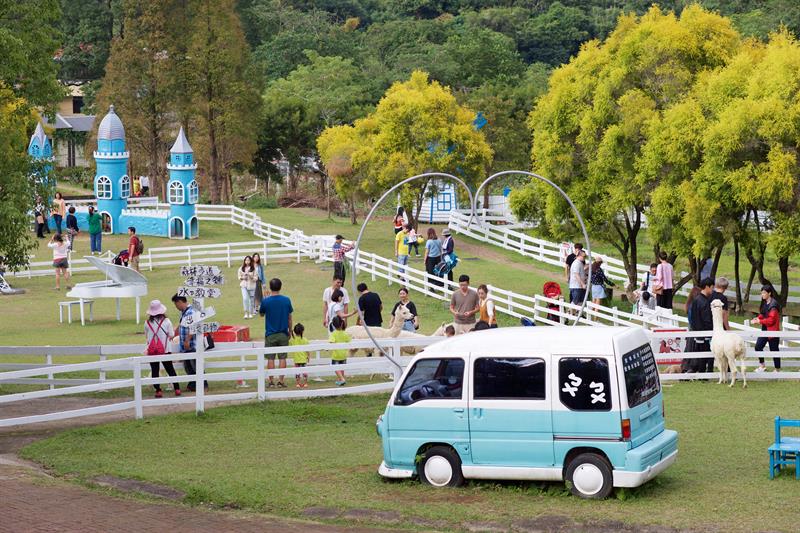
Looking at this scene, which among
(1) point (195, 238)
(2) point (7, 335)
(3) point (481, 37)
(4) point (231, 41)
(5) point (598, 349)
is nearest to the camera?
(5) point (598, 349)

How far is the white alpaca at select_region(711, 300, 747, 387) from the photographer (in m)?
21.2

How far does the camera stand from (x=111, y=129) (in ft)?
163

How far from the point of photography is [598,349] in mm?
13844

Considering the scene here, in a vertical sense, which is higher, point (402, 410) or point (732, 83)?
point (732, 83)

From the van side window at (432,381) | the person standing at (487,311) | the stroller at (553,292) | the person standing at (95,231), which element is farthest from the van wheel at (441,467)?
the person standing at (95,231)

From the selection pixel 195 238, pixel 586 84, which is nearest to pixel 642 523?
pixel 586 84

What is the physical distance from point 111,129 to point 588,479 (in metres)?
38.7

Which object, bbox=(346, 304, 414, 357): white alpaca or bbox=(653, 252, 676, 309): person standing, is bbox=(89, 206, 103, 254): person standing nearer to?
bbox=(653, 252, 676, 309): person standing

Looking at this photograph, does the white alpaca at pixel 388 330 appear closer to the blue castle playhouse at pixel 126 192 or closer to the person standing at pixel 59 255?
the person standing at pixel 59 255

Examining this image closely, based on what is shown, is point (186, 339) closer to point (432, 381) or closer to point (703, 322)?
point (432, 381)

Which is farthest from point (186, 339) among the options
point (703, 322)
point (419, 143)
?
point (419, 143)

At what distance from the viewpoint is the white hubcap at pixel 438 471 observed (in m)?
14.5

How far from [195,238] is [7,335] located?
681 inches

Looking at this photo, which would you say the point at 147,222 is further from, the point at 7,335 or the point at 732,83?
the point at 732,83
